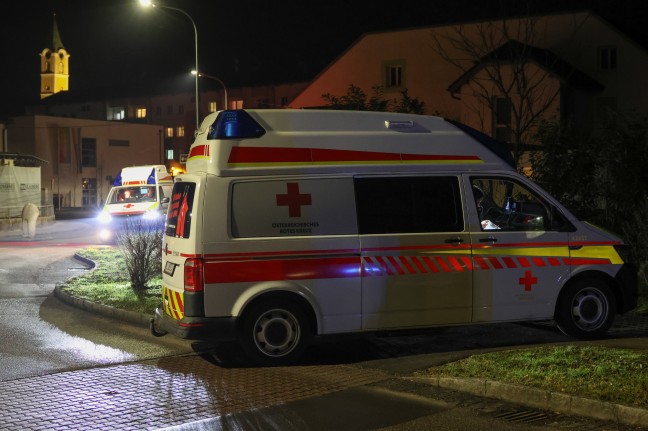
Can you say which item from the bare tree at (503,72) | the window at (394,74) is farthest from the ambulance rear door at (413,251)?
the window at (394,74)

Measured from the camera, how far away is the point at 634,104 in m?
37.7

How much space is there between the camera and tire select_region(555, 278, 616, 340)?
8.77 m

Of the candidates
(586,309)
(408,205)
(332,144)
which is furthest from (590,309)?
(332,144)

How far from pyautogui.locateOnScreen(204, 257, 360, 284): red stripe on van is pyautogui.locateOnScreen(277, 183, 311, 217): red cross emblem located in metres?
0.52

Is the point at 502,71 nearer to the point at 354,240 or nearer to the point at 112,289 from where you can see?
the point at 112,289

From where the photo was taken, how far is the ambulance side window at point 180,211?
7.96 meters

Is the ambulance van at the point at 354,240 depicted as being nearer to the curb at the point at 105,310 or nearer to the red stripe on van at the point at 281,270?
the red stripe on van at the point at 281,270

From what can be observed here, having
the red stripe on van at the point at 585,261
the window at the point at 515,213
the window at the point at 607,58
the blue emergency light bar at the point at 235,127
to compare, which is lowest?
the red stripe on van at the point at 585,261

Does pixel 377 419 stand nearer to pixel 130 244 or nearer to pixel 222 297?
pixel 222 297

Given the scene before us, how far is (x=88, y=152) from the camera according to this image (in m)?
72.2

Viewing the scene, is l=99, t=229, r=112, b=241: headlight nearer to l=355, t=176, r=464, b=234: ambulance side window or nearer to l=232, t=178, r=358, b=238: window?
l=232, t=178, r=358, b=238: window

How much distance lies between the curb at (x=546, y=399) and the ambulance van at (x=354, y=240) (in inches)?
53.9

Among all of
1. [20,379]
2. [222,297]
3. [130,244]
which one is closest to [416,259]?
[222,297]

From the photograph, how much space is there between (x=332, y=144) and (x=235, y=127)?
1.06 metres
